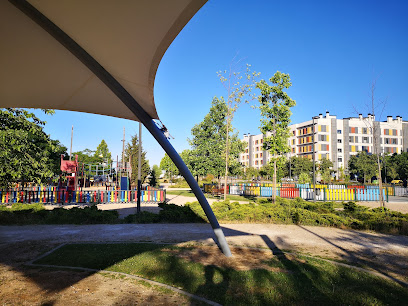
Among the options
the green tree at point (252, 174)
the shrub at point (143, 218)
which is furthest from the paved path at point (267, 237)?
the green tree at point (252, 174)

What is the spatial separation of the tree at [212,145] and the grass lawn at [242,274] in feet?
70.5

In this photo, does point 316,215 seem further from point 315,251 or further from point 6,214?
point 6,214

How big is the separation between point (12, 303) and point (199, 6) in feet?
17.7

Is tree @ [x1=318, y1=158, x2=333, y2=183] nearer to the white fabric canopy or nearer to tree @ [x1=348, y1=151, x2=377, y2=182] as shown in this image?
tree @ [x1=348, y1=151, x2=377, y2=182]

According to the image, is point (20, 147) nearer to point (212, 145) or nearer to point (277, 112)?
point (277, 112)

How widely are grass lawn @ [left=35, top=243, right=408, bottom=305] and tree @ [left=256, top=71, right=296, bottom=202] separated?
1113 centimetres

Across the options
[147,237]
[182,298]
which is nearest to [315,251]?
[182,298]

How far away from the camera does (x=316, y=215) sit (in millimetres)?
12422

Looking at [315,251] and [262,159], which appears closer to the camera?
[315,251]

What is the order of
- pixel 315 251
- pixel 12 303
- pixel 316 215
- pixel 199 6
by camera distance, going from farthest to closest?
pixel 316 215 → pixel 315 251 → pixel 12 303 → pixel 199 6

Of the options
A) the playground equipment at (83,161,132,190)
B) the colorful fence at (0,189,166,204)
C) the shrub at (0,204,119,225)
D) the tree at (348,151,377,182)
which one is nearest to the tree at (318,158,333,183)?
the tree at (348,151,377,182)

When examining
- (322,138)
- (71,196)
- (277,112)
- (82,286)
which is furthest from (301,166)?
(82,286)

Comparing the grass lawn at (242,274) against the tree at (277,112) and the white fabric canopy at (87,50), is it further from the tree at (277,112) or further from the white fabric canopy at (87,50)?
the tree at (277,112)

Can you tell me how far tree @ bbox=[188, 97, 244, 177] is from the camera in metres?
29.8
